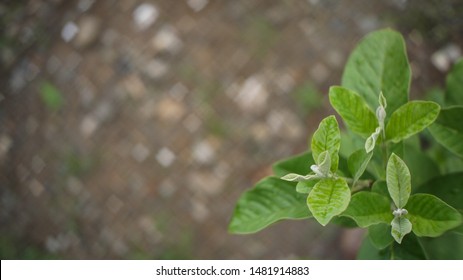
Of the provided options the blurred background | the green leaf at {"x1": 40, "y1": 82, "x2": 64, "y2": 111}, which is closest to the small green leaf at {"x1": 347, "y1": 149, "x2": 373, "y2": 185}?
the blurred background

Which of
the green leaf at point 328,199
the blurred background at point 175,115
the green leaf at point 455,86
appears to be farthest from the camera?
the blurred background at point 175,115

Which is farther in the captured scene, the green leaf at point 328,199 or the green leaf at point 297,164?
the green leaf at point 297,164

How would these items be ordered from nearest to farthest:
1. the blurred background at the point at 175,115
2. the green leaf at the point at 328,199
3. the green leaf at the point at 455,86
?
the green leaf at the point at 328,199 < the green leaf at the point at 455,86 < the blurred background at the point at 175,115

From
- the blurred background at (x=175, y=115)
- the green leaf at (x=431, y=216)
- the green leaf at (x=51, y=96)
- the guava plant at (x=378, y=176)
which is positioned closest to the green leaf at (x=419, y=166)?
the guava plant at (x=378, y=176)

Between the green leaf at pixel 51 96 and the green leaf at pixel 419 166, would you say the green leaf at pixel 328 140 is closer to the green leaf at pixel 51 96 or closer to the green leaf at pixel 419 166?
the green leaf at pixel 419 166

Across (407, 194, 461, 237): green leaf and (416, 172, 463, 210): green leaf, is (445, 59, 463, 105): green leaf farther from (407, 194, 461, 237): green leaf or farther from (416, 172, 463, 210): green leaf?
(407, 194, 461, 237): green leaf

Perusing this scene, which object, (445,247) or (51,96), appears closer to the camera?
(445,247)

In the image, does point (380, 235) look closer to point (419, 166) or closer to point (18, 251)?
point (419, 166)

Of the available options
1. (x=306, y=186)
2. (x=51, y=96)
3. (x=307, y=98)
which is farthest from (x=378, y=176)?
(x=51, y=96)
